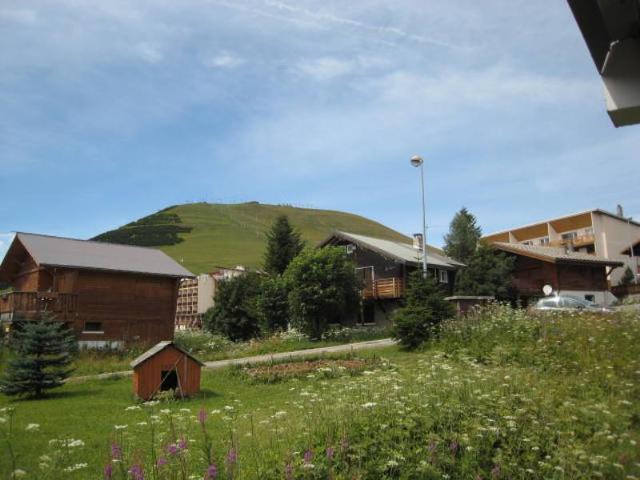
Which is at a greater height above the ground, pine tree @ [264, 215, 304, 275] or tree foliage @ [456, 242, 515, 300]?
pine tree @ [264, 215, 304, 275]

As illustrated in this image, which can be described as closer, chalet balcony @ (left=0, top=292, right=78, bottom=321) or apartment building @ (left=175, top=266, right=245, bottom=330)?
chalet balcony @ (left=0, top=292, right=78, bottom=321)

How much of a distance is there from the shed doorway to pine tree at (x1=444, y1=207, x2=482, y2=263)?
36278 millimetres

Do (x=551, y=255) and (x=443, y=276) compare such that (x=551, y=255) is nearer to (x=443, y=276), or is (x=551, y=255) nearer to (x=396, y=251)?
(x=443, y=276)

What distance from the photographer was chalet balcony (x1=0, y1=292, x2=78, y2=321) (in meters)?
29.4

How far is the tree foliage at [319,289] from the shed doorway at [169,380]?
638 inches

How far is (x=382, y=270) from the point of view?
39062 mm

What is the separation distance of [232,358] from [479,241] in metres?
27.7

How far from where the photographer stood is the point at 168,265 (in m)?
37.6

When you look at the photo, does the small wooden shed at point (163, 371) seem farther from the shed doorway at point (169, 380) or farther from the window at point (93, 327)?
the window at point (93, 327)

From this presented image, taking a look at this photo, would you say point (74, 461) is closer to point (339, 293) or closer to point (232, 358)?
point (232, 358)

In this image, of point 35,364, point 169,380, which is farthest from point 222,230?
point 169,380

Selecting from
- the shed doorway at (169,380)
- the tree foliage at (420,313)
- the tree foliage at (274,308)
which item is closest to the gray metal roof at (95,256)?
the tree foliage at (274,308)

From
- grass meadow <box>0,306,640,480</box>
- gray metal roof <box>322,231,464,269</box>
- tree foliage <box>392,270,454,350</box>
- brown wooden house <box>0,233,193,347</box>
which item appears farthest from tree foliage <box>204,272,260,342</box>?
grass meadow <box>0,306,640,480</box>

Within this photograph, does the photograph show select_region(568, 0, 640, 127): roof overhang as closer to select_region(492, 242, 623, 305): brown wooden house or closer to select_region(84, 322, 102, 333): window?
select_region(84, 322, 102, 333): window
